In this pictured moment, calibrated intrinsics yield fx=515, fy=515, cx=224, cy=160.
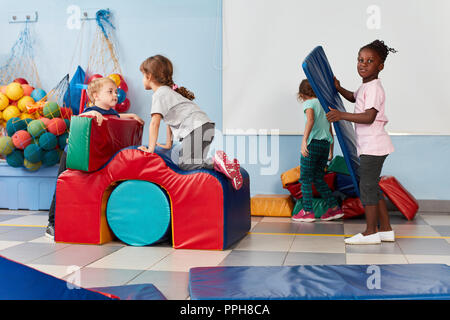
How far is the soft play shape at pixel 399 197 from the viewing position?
495 centimetres

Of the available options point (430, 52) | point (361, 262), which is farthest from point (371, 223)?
point (430, 52)

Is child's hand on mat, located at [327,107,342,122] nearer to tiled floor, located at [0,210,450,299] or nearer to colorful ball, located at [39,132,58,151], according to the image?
tiled floor, located at [0,210,450,299]

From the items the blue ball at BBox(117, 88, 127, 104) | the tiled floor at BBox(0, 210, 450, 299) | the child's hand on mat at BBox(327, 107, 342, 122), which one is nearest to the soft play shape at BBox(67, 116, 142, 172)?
the tiled floor at BBox(0, 210, 450, 299)

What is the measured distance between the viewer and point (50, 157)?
17.2 feet

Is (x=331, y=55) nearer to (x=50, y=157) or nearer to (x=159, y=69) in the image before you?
(x=159, y=69)

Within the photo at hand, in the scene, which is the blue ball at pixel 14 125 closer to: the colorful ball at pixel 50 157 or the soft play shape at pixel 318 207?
the colorful ball at pixel 50 157

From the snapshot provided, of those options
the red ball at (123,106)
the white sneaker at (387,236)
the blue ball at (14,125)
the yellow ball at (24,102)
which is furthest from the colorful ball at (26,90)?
the white sneaker at (387,236)

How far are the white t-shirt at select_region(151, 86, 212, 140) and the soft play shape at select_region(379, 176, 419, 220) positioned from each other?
2238 millimetres

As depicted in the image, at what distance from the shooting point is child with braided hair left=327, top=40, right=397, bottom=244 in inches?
144

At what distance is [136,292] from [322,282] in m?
0.91
